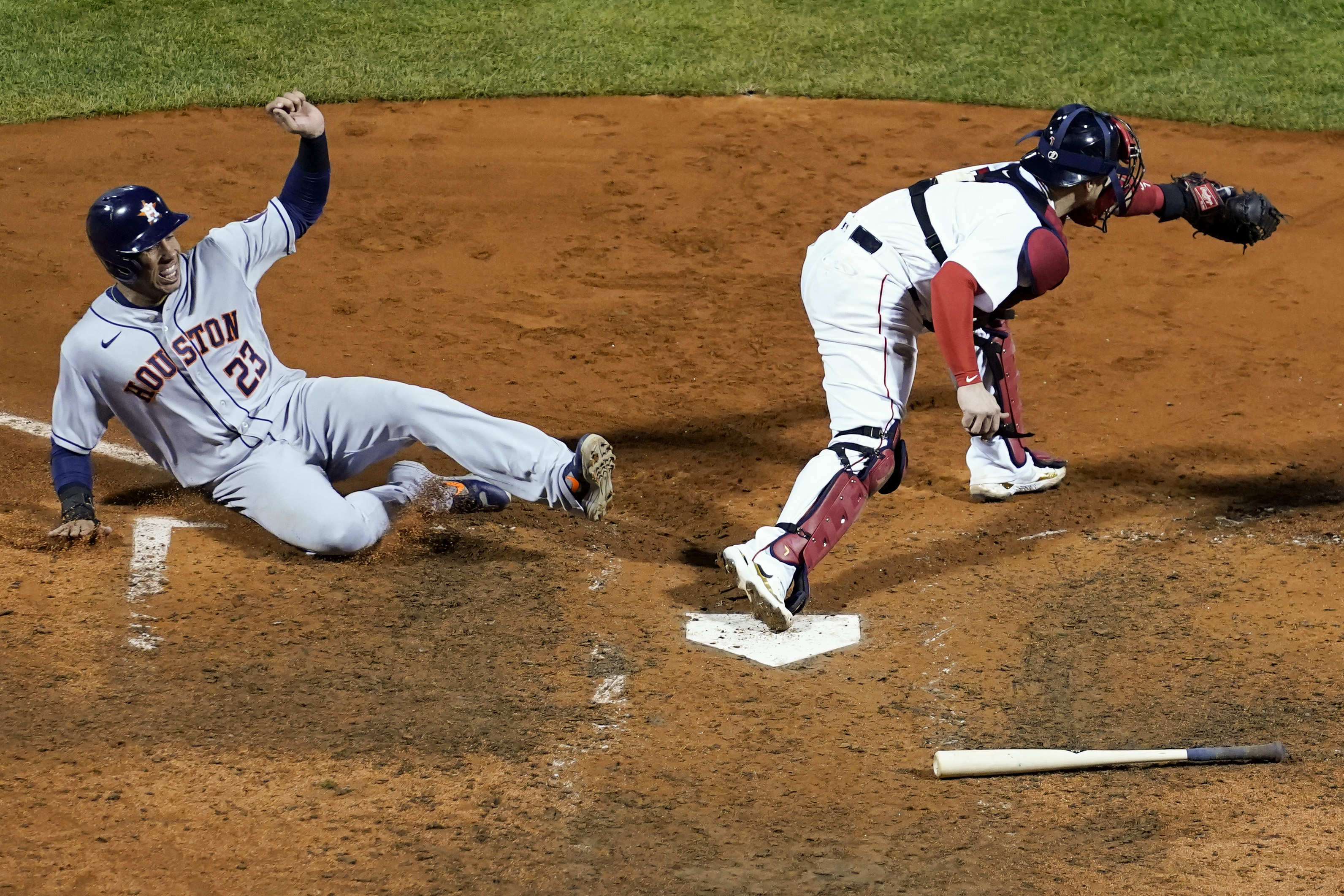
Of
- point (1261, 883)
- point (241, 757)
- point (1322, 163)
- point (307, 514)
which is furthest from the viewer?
point (1322, 163)

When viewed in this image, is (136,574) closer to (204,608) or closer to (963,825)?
(204,608)

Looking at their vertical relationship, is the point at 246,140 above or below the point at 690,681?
above

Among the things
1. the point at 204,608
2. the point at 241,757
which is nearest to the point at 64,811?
the point at 241,757

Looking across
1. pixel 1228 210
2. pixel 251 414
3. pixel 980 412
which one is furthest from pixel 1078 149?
pixel 251 414

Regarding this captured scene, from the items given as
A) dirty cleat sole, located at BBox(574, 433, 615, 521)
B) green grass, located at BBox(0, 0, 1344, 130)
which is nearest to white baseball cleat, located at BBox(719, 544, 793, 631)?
dirty cleat sole, located at BBox(574, 433, 615, 521)

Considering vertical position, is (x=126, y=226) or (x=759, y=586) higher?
(x=126, y=226)

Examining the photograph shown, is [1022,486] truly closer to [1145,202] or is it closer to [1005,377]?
[1005,377]

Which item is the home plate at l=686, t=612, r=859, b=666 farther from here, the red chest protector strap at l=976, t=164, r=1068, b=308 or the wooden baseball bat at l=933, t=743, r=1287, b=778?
the red chest protector strap at l=976, t=164, r=1068, b=308
